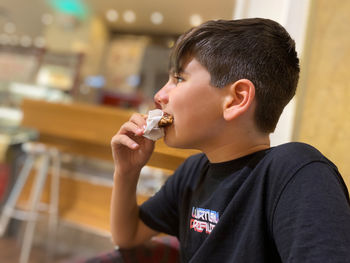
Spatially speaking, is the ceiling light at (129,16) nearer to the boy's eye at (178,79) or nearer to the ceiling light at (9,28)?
the ceiling light at (9,28)

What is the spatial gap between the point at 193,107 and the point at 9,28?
251 inches

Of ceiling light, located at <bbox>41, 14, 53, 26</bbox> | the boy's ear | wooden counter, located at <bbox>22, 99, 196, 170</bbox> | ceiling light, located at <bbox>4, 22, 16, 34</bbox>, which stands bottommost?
wooden counter, located at <bbox>22, 99, 196, 170</bbox>

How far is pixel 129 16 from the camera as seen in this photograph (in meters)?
5.93

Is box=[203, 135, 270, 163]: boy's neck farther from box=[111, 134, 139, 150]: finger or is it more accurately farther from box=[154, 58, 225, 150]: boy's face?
box=[111, 134, 139, 150]: finger

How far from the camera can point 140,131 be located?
0.54m

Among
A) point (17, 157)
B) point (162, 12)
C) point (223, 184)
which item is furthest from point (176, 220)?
point (162, 12)

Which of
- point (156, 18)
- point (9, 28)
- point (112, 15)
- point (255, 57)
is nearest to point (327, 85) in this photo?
point (255, 57)

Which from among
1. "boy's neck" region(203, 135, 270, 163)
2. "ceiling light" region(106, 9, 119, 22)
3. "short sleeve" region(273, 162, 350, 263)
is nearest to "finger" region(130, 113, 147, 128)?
"boy's neck" region(203, 135, 270, 163)

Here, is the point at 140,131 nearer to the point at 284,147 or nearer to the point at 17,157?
the point at 284,147

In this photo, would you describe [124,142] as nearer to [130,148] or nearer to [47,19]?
[130,148]

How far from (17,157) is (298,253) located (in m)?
2.16

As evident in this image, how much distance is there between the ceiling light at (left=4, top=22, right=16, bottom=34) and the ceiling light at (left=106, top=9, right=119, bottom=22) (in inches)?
68.9

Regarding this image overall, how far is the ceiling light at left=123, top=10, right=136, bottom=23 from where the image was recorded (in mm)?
5718

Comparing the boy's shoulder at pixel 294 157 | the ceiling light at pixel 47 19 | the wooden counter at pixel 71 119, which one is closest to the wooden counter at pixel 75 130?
the wooden counter at pixel 71 119
